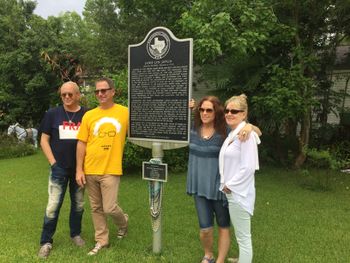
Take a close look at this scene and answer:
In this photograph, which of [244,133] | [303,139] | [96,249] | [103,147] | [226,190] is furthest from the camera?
[303,139]

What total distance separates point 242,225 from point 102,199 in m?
1.80

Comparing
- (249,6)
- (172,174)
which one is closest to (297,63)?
(249,6)

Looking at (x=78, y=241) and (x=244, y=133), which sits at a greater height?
(x=244, y=133)

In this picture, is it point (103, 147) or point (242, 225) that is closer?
point (242, 225)

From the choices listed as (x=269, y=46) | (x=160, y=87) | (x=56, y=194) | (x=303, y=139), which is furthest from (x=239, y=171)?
(x=303, y=139)

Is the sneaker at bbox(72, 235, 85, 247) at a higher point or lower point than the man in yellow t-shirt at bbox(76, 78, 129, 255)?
lower

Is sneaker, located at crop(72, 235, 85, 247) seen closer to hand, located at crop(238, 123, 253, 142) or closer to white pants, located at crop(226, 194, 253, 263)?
white pants, located at crop(226, 194, 253, 263)

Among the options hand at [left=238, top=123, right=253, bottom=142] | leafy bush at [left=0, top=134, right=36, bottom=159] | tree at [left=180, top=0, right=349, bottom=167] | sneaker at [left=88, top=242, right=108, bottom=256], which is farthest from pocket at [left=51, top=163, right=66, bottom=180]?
leafy bush at [left=0, top=134, right=36, bottom=159]

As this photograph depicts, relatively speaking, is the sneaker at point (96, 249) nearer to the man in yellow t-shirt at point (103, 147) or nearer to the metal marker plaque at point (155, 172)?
the man in yellow t-shirt at point (103, 147)

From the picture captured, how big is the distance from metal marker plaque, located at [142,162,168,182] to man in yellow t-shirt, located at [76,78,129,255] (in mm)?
324

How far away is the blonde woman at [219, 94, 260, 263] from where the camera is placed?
380 cm

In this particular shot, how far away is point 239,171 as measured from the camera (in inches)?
151

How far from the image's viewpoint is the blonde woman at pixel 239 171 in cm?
380

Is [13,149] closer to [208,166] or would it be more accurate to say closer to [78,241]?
[78,241]
